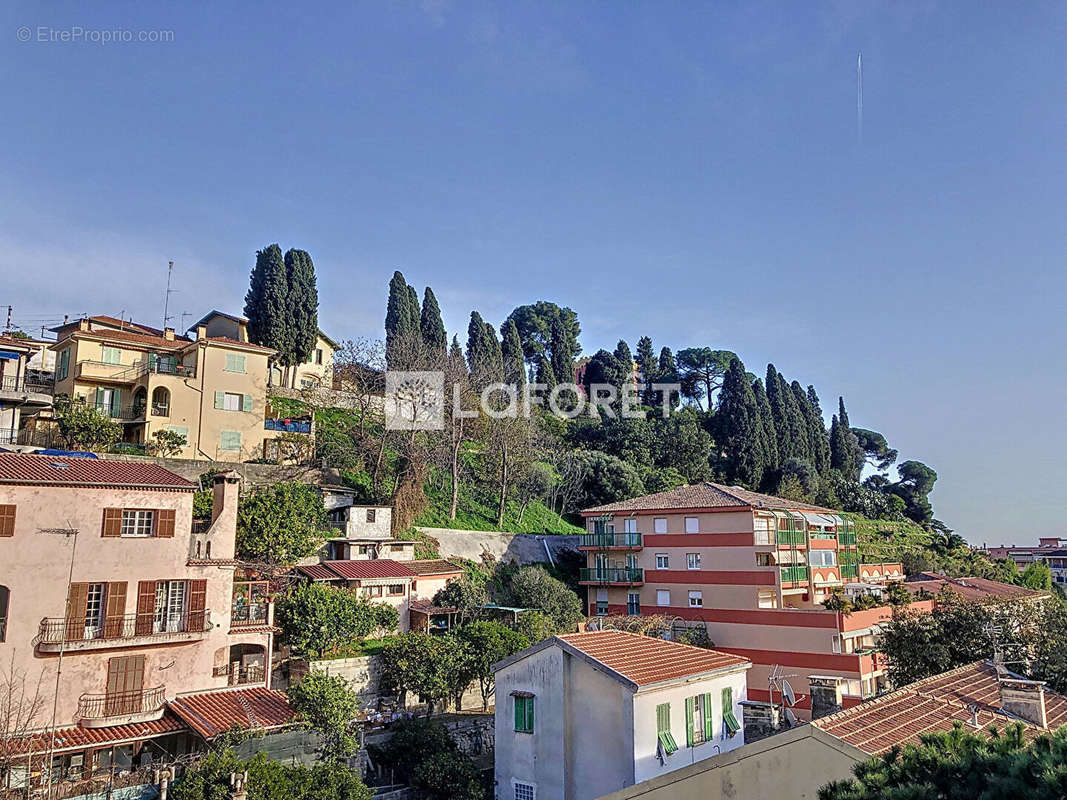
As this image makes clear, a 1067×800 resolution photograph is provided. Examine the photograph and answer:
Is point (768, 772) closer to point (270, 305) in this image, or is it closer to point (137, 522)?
point (137, 522)

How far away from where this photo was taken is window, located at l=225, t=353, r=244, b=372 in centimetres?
3966

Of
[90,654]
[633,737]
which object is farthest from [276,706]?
[633,737]

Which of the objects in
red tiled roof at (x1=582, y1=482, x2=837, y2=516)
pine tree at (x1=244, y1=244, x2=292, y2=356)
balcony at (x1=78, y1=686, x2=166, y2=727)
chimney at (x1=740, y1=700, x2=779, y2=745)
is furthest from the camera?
pine tree at (x1=244, y1=244, x2=292, y2=356)

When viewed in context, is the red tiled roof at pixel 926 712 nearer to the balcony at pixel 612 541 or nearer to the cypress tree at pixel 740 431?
the balcony at pixel 612 541

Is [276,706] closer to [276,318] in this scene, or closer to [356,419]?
[356,419]

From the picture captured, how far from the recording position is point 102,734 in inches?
756

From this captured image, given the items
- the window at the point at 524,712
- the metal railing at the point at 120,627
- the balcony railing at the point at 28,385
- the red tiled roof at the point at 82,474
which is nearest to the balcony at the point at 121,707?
the metal railing at the point at 120,627

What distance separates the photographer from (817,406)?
84875mm

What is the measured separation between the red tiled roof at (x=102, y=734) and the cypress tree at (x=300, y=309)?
32.0 meters

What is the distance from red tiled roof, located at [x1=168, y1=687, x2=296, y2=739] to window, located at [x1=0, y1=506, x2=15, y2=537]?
21.1 feet

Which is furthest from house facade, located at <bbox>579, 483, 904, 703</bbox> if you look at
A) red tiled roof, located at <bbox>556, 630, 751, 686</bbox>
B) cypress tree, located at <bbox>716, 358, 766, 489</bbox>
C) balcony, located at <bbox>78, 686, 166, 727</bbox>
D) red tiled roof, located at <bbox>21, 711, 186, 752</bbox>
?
balcony, located at <bbox>78, 686, 166, 727</bbox>

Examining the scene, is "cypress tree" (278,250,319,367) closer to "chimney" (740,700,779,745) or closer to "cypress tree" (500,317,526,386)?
"cypress tree" (500,317,526,386)

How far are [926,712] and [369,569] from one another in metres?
21.7

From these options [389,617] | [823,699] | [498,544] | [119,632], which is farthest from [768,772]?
[498,544]
